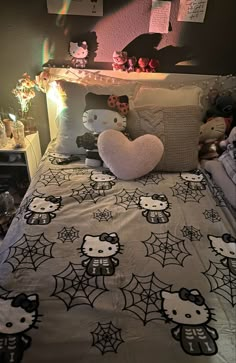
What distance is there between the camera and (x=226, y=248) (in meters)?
1.08

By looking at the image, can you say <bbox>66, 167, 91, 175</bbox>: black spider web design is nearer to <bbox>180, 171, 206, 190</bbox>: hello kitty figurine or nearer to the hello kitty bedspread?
the hello kitty bedspread

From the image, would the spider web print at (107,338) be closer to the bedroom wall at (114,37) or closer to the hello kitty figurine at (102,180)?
the hello kitty figurine at (102,180)

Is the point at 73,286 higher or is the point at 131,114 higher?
the point at 131,114

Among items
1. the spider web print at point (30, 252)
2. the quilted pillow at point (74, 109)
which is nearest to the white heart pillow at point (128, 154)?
the quilted pillow at point (74, 109)

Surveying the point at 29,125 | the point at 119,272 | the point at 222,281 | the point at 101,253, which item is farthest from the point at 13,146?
the point at 222,281

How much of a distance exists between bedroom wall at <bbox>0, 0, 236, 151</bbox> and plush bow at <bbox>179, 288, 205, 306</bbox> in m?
1.66

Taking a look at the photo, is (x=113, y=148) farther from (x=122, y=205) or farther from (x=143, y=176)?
(x=122, y=205)

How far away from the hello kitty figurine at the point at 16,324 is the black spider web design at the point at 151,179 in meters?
0.86

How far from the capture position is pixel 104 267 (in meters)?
0.97

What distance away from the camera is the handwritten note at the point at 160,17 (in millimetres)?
1815

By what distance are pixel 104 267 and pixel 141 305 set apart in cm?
19

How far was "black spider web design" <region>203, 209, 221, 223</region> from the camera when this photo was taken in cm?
124

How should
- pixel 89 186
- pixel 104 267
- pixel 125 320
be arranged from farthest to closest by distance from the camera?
pixel 89 186
pixel 104 267
pixel 125 320

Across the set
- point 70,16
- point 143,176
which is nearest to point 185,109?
point 143,176
